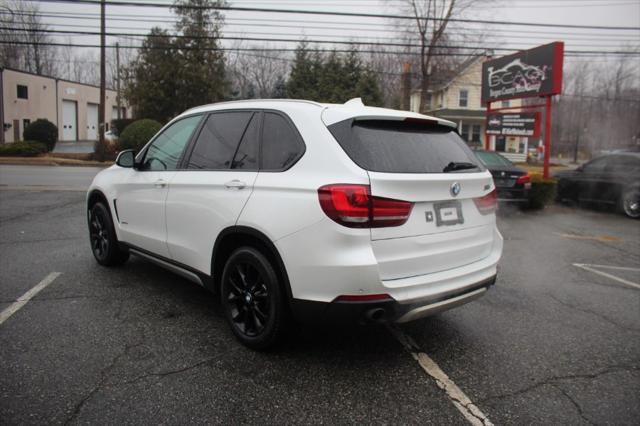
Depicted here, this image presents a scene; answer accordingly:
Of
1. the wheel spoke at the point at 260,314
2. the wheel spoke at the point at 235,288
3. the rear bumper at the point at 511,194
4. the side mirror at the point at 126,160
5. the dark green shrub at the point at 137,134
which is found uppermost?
the dark green shrub at the point at 137,134

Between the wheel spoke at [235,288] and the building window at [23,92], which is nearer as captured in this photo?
the wheel spoke at [235,288]

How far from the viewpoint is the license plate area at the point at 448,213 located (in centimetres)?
300

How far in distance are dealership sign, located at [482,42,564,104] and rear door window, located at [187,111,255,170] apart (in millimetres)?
11519

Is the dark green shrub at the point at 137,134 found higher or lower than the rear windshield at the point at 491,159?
higher

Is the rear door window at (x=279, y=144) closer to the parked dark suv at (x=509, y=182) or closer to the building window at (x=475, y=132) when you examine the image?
the parked dark suv at (x=509, y=182)

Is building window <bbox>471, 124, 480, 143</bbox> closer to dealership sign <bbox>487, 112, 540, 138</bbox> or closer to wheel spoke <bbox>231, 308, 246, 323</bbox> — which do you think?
dealership sign <bbox>487, 112, 540, 138</bbox>

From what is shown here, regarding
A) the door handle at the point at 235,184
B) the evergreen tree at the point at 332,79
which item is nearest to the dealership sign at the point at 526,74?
the door handle at the point at 235,184

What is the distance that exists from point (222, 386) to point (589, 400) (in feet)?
7.20

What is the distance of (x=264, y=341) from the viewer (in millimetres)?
3107

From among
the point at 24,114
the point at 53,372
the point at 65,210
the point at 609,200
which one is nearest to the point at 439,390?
the point at 53,372

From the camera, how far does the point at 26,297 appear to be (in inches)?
165

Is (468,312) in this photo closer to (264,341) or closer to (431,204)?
(431,204)

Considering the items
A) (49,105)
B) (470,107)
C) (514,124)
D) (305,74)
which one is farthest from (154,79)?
(470,107)

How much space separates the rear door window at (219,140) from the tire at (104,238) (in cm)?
171
